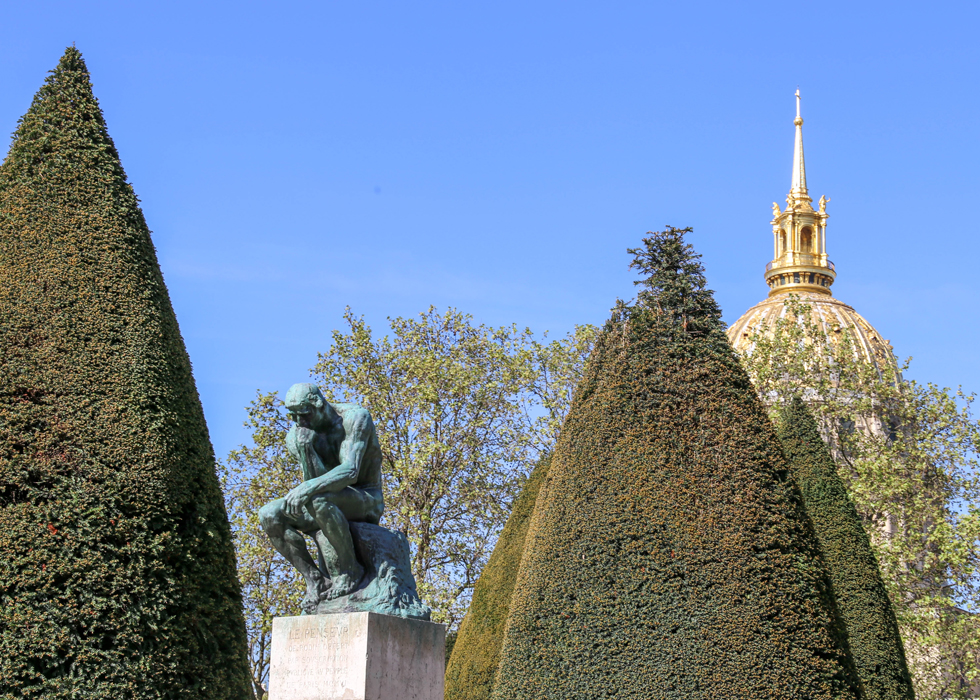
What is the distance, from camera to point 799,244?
81.8 m

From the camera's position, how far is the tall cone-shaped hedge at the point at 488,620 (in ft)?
58.9

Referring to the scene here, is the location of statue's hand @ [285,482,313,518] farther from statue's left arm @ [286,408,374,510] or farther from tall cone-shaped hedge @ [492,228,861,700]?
tall cone-shaped hedge @ [492,228,861,700]

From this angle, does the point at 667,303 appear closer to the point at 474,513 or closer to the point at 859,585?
the point at 859,585

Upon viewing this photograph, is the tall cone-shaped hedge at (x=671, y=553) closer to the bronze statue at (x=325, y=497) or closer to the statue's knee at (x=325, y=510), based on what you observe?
the bronze statue at (x=325, y=497)

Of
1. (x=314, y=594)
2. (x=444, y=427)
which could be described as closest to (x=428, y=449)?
(x=444, y=427)

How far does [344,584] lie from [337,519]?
0.59 metres

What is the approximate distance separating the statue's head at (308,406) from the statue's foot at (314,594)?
4.33 ft

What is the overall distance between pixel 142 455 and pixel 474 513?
1775 cm

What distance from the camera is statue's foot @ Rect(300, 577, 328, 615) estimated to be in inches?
378

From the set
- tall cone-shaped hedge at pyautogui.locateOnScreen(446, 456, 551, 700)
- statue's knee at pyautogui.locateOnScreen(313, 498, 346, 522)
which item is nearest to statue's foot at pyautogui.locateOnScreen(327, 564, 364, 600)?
statue's knee at pyautogui.locateOnScreen(313, 498, 346, 522)

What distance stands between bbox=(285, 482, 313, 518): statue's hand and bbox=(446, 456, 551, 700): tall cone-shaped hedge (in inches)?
351

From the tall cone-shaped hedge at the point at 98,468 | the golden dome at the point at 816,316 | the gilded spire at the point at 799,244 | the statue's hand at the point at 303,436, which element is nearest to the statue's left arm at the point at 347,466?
the statue's hand at the point at 303,436

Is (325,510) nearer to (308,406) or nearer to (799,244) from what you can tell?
(308,406)

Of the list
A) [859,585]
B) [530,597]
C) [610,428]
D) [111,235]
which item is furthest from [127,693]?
[859,585]
